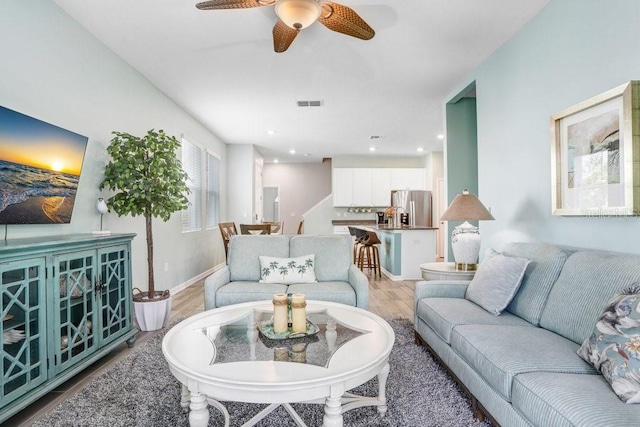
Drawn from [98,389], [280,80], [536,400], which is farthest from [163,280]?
[536,400]

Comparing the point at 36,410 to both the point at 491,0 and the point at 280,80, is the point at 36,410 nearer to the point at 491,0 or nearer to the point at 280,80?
the point at 280,80

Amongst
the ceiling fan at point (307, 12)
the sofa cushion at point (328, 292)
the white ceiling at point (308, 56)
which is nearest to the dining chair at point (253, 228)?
the white ceiling at point (308, 56)

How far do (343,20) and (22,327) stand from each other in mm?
2576

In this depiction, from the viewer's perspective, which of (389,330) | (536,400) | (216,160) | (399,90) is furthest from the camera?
(216,160)

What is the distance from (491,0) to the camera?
2.56 meters

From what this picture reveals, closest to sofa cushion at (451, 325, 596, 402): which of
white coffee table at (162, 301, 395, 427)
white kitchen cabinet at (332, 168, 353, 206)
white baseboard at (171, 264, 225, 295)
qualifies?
white coffee table at (162, 301, 395, 427)

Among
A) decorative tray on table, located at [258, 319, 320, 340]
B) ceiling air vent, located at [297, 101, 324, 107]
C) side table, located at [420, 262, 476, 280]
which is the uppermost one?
ceiling air vent, located at [297, 101, 324, 107]

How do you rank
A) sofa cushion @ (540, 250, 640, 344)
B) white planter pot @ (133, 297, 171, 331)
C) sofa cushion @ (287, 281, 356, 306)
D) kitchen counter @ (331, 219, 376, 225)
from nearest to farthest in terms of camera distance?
sofa cushion @ (540, 250, 640, 344)
sofa cushion @ (287, 281, 356, 306)
white planter pot @ (133, 297, 171, 331)
kitchen counter @ (331, 219, 376, 225)

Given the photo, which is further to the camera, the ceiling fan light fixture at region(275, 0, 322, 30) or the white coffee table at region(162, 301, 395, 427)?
the ceiling fan light fixture at region(275, 0, 322, 30)

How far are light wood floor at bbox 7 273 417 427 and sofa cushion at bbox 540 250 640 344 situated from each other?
179 centimetres

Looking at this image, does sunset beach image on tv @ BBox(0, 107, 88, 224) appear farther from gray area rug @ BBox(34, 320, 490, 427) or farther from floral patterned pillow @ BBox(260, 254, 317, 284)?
floral patterned pillow @ BBox(260, 254, 317, 284)

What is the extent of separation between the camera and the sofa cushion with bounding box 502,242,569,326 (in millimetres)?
2070

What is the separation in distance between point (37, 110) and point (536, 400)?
10.9 feet

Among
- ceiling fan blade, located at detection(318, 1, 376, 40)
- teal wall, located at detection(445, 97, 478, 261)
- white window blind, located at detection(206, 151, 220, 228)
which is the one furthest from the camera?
white window blind, located at detection(206, 151, 220, 228)
